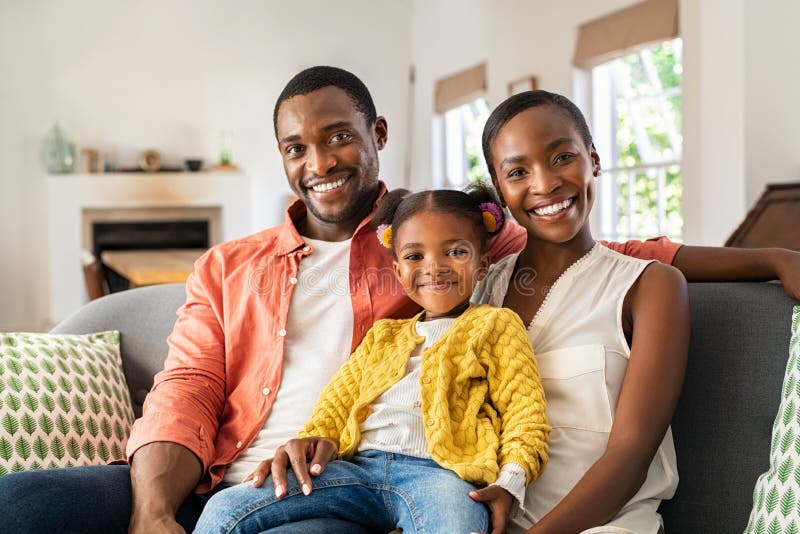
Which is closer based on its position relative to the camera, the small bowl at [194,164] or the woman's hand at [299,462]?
the woman's hand at [299,462]

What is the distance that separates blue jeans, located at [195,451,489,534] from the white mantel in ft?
23.6

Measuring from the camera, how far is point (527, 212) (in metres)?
1.61

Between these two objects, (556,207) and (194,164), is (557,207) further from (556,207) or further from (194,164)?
(194,164)

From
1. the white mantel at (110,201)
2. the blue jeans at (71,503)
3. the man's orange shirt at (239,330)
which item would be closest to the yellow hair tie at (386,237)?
the man's orange shirt at (239,330)

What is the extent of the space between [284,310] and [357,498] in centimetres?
50

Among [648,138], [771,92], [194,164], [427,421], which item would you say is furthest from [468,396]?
[194,164]

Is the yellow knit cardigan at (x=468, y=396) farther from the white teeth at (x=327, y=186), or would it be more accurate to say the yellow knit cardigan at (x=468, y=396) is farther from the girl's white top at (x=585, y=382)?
the white teeth at (x=327, y=186)

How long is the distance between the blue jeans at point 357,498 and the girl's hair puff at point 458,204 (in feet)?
1.51

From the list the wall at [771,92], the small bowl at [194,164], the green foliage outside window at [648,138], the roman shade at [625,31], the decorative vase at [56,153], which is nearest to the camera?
the wall at [771,92]

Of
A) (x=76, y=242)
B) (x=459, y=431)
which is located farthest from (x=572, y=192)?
(x=76, y=242)

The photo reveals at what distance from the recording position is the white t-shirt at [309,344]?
1.75 metres

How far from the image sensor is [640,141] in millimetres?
5672

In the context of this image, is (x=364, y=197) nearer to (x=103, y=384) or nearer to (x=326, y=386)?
(x=326, y=386)

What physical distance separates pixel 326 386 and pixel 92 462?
21.2 inches
